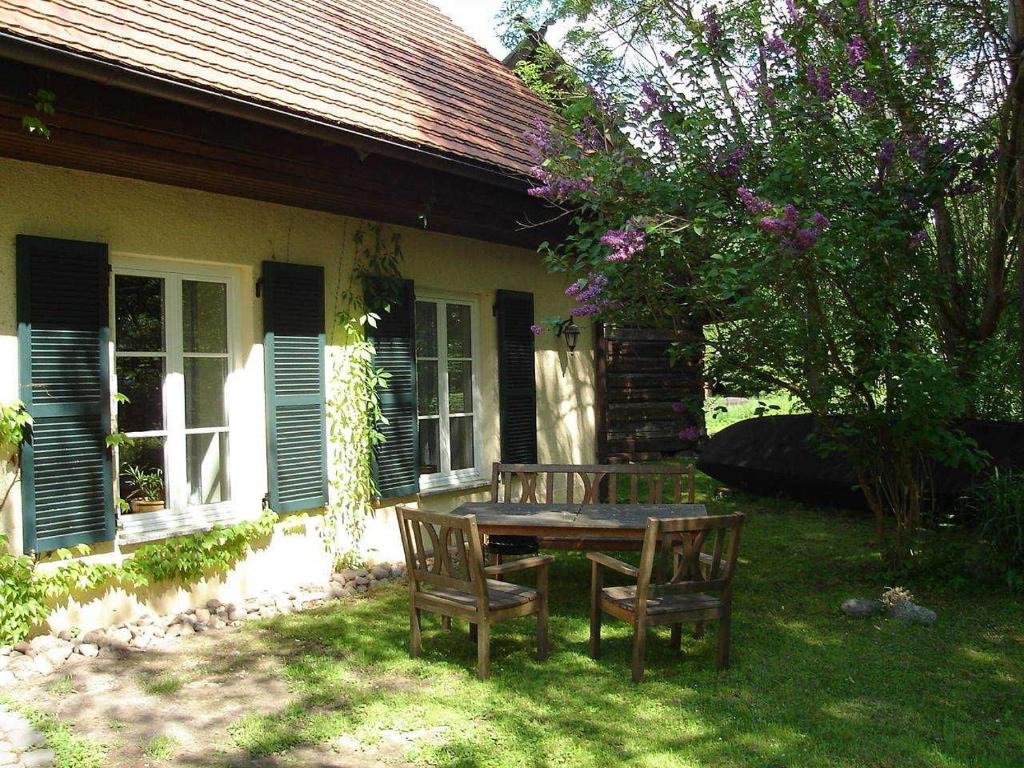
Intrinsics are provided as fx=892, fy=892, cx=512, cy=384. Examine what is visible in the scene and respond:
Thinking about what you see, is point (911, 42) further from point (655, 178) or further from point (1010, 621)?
point (1010, 621)

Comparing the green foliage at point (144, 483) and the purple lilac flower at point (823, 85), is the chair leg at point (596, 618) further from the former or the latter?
the purple lilac flower at point (823, 85)

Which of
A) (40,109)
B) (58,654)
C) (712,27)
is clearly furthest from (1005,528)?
(40,109)

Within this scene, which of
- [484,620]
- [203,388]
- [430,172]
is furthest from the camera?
[430,172]

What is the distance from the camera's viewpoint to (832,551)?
752 centimetres

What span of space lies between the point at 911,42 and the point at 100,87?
5389 millimetres

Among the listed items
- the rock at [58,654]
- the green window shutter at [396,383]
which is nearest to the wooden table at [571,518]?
the green window shutter at [396,383]

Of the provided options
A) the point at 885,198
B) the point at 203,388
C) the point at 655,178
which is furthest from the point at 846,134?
the point at 203,388

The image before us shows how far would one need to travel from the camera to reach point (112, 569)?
16.2 ft

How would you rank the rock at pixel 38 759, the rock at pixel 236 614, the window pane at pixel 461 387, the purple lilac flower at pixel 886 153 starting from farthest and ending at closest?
the window pane at pixel 461 387 → the purple lilac flower at pixel 886 153 → the rock at pixel 236 614 → the rock at pixel 38 759

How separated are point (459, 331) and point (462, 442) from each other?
96 centimetres

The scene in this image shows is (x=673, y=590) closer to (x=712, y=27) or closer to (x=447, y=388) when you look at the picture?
(x=447, y=388)

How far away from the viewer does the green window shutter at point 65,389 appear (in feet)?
15.4

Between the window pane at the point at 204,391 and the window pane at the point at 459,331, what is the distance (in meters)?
2.24

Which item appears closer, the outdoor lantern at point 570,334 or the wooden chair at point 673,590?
the wooden chair at point 673,590
